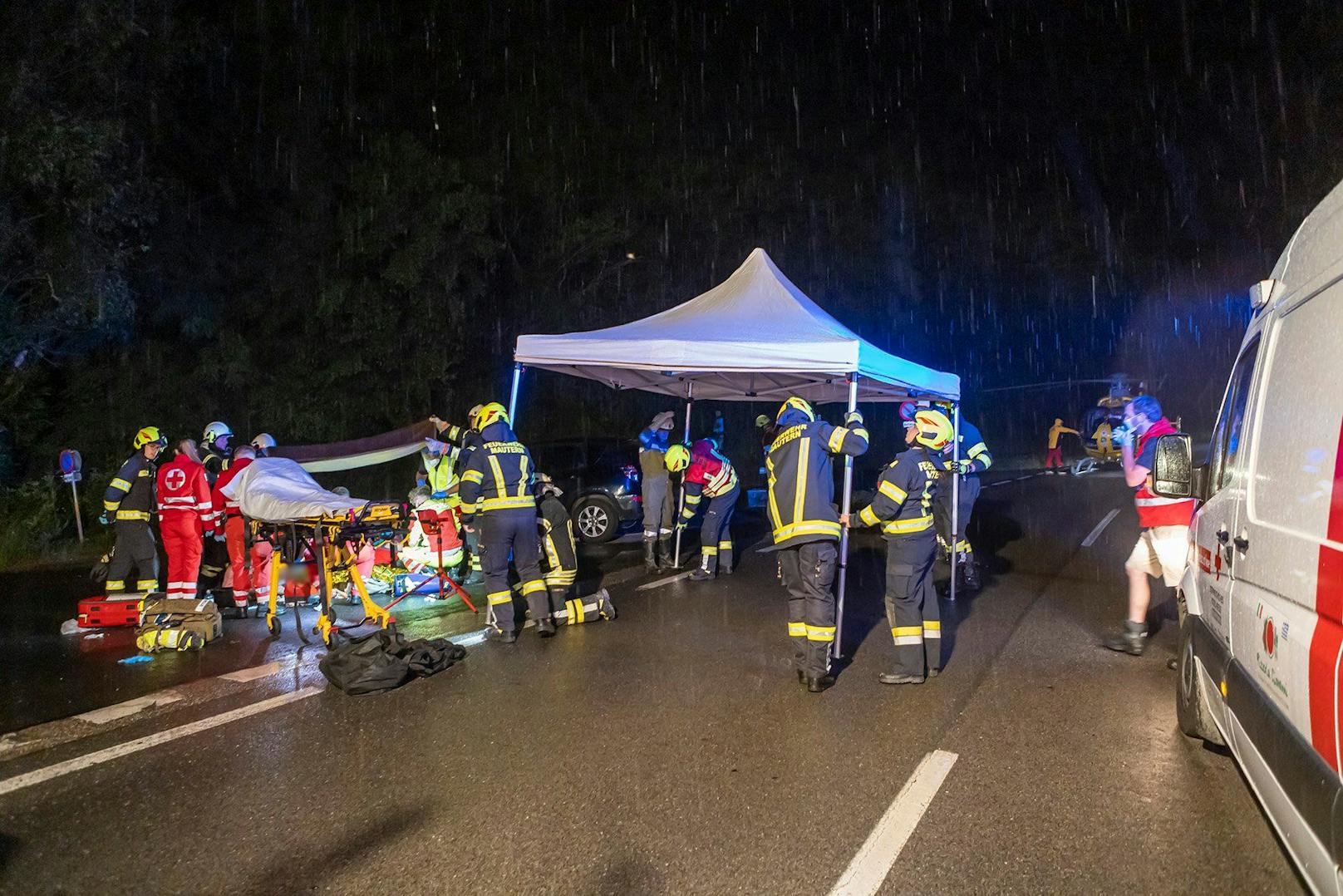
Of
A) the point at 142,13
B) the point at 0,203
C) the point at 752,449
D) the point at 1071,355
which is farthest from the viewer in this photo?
the point at 1071,355

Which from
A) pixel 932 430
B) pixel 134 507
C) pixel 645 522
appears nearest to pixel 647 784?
pixel 932 430

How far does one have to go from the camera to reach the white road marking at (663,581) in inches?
Answer: 360

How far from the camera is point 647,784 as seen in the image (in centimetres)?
415

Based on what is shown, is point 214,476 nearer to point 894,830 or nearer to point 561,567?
point 561,567

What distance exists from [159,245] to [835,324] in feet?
37.9

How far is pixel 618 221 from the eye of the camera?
1981 centimetres

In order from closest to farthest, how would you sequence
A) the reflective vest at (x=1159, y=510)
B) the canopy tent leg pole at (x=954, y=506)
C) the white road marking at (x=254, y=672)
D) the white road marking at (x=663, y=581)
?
Result: the reflective vest at (x=1159, y=510)
the white road marking at (x=254, y=672)
the canopy tent leg pole at (x=954, y=506)
the white road marking at (x=663, y=581)

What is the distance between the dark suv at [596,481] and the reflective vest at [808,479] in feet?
23.3

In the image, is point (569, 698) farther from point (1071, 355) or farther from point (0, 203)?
point (1071, 355)

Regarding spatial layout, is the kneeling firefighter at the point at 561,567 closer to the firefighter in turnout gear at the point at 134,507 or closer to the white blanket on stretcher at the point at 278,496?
the white blanket on stretcher at the point at 278,496

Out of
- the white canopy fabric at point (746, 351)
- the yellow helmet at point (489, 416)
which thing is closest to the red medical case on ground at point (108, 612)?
the yellow helmet at point (489, 416)

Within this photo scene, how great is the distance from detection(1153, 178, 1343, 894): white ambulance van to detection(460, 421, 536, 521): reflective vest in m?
4.60

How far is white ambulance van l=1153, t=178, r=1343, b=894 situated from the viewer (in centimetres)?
224

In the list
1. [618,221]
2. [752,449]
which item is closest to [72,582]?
[618,221]
